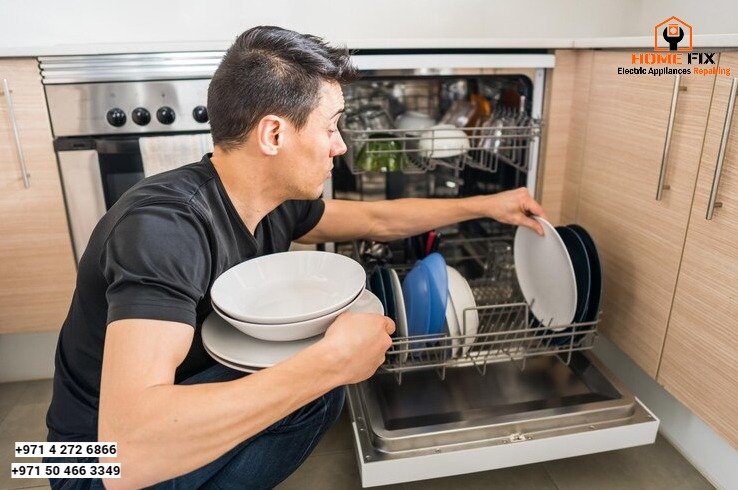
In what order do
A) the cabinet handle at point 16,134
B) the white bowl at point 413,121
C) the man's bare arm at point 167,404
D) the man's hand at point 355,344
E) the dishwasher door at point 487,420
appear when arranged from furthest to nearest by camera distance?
the white bowl at point 413,121
the cabinet handle at point 16,134
the dishwasher door at point 487,420
the man's hand at point 355,344
the man's bare arm at point 167,404

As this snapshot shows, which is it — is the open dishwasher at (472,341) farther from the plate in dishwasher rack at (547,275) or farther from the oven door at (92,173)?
the oven door at (92,173)

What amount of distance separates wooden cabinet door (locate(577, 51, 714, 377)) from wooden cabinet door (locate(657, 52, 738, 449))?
0.03 meters

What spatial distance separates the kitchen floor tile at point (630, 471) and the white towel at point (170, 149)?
46.7 inches

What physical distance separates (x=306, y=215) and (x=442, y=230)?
0.60 m

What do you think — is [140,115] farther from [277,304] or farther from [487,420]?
[487,420]

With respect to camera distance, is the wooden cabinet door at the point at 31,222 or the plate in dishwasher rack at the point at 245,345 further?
the wooden cabinet door at the point at 31,222

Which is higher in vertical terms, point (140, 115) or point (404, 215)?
point (140, 115)

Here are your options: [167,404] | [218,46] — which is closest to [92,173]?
[218,46]

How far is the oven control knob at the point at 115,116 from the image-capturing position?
4.52ft

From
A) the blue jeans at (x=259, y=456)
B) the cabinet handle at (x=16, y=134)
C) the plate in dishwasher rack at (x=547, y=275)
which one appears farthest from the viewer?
the cabinet handle at (x=16, y=134)

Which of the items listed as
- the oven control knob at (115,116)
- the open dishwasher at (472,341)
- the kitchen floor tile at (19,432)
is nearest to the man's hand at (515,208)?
the open dishwasher at (472,341)

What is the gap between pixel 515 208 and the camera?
1.29 m

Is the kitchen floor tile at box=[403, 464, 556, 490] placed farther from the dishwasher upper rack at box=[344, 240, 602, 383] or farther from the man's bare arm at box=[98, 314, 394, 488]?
the man's bare arm at box=[98, 314, 394, 488]

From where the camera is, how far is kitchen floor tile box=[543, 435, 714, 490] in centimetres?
125
